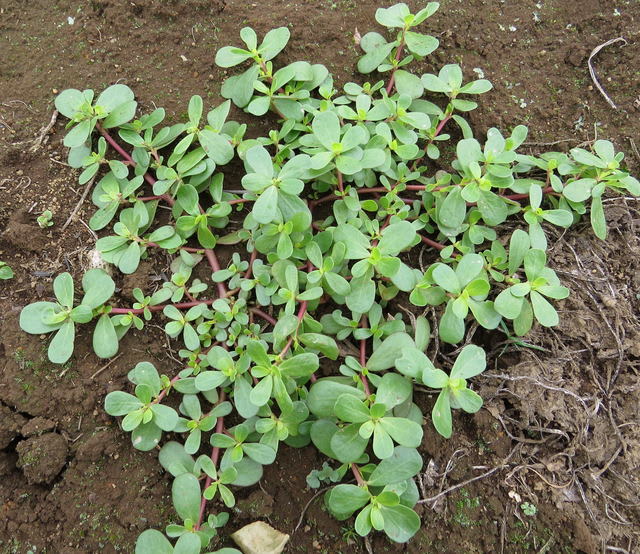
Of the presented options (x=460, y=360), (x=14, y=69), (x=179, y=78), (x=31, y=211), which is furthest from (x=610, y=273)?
(x=14, y=69)

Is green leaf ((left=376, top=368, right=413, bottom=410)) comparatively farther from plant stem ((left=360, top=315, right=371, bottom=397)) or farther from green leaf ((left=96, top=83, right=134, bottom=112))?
green leaf ((left=96, top=83, right=134, bottom=112))

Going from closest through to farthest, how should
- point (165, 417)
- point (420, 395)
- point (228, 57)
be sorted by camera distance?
point (165, 417)
point (420, 395)
point (228, 57)

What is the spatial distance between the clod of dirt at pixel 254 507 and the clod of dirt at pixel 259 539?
0.09 feet

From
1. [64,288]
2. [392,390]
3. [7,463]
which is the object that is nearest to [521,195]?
[392,390]

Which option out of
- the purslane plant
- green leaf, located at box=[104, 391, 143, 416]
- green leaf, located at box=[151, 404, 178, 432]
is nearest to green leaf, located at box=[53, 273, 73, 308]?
the purslane plant

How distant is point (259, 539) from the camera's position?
1.74 metres

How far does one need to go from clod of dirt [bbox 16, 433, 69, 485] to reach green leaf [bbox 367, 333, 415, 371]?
1.13 m

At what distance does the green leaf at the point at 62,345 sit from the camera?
1824 millimetres

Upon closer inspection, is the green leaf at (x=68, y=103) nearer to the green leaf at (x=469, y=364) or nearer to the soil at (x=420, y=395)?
the soil at (x=420, y=395)

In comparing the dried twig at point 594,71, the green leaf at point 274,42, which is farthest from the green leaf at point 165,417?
the dried twig at point 594,71

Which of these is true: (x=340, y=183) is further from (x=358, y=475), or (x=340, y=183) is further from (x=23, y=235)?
(x=23, y=235)

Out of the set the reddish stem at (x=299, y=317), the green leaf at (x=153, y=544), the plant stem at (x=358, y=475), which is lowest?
the plant stem at (x=358, y=475)

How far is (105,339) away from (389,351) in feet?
3.35

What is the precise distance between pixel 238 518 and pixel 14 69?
2143mm
